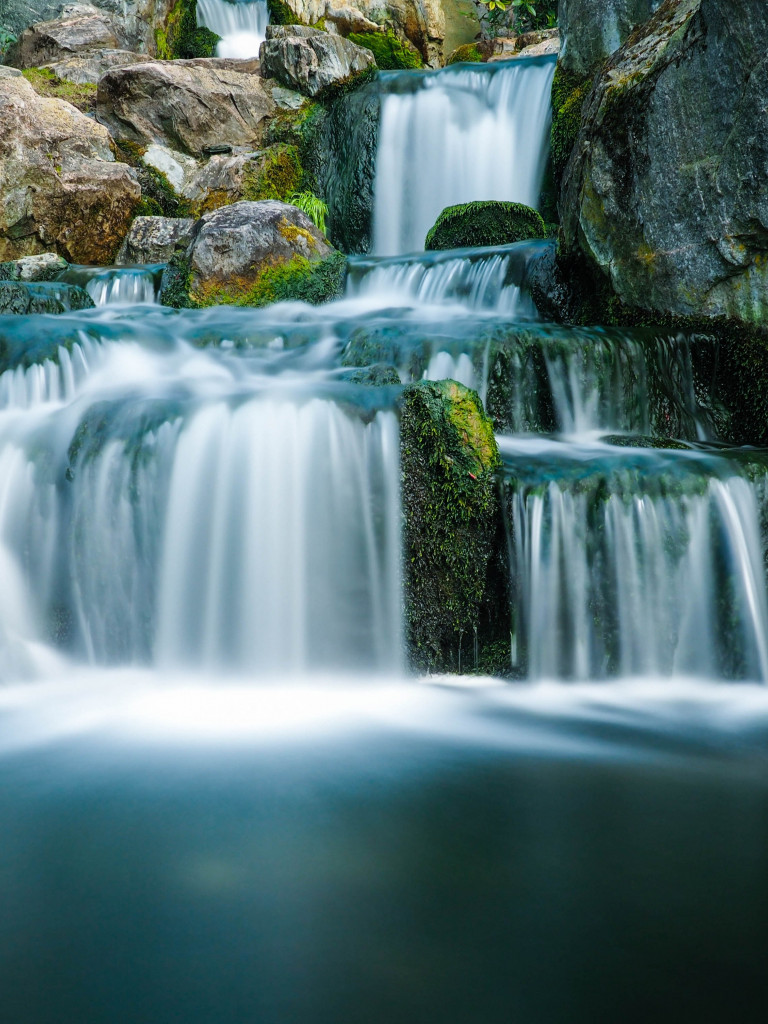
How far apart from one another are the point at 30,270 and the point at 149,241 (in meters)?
1.74

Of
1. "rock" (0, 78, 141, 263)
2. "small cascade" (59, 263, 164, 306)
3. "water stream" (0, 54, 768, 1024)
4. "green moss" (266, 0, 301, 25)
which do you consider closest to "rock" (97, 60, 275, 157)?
"rock" (0, 78, 141, 263)

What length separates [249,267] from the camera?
754 cm

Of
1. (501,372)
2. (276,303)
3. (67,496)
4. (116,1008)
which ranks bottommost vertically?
(116,1008)

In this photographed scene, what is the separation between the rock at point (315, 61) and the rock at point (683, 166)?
22.5 feet

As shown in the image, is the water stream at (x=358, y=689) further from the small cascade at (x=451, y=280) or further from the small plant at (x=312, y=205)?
the small plant at (x=312, y=205)

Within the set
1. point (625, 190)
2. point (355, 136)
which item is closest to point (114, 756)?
point (625, 190)

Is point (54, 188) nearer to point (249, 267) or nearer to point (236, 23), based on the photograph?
point (249, 267)

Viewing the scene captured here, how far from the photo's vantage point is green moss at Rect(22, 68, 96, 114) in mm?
12102

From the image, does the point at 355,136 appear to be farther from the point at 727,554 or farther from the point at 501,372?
the point at 727,554

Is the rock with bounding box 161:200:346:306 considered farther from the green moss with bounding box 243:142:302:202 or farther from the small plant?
the green moss with bounding box 243:142:302:202

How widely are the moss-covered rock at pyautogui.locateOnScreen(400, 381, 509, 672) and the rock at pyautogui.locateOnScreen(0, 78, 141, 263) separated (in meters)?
7.63

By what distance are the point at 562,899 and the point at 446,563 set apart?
77.1 inches

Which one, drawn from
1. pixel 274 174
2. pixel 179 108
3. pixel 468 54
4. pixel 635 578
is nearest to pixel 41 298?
pixel 274 174

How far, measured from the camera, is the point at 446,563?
151 inches
